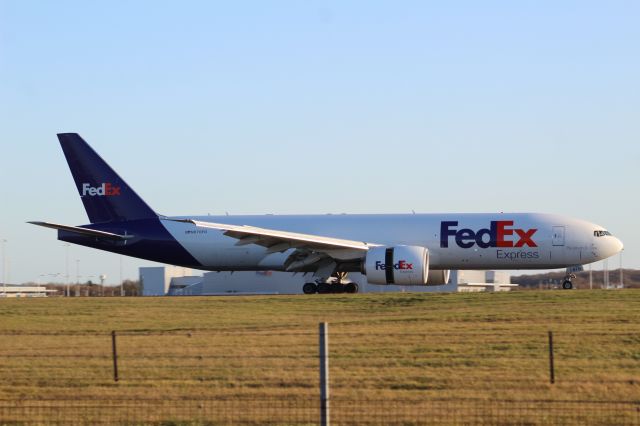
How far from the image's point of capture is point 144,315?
101 feet

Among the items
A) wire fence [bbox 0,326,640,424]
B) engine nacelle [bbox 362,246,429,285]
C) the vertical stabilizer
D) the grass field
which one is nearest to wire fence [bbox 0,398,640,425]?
wire fence [bbox 0,326,640,424]

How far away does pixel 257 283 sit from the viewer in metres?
55.2

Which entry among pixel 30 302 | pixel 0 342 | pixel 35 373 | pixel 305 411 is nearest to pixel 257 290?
pixel 30 302

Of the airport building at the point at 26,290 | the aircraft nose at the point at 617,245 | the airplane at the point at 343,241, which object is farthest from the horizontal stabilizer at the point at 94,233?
the airport building at the point at 26,290

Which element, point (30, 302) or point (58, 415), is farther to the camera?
point (30, 302)

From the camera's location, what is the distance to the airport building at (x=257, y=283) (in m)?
54.7

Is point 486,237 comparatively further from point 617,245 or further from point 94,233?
point 94,233

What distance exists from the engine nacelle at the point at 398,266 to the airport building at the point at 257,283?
1150 cm

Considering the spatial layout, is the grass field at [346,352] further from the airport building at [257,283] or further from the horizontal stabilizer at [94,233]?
the airport building at [257,283]

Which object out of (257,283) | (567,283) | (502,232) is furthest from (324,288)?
(257,283)

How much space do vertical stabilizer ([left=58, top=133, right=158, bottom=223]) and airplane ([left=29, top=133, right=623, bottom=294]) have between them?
0.05m

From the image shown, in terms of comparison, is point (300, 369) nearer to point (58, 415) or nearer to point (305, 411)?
point (305, 411)

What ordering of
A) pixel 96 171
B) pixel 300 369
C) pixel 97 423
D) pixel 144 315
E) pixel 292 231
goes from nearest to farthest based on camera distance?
pixel 97 423 < pixel 300 369 < pixel 144 315 < pixel 292 231 < pixel 96 171

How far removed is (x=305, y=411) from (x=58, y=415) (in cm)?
355
